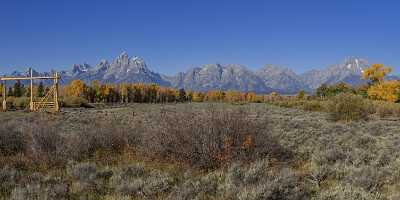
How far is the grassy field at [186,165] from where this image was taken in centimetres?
598

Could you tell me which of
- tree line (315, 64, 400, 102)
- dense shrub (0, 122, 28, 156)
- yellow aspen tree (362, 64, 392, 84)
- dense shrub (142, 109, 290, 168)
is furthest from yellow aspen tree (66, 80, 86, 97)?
dense shrub (142, 109, 290, 168)

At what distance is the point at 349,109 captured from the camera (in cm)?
2934

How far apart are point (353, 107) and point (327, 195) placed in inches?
1003

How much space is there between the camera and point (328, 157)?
9.23 metres

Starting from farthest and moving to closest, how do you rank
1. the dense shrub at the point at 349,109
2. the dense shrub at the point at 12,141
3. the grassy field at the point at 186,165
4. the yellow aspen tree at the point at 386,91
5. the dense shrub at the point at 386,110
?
the yellow aspen tree at the point at 386,91, the dense shrub at the point at 386,110, the dense shrub at the point at 349,109, the dense shrub at the point at 12,141, the grassy field at the point at 186,165

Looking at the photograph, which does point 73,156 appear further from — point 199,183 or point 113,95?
point 113,95

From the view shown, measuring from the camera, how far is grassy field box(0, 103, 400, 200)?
5.98 metres

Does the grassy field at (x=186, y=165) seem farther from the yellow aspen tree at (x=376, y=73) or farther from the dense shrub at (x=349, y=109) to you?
the yellow aspen tree at (x=376, y=73)

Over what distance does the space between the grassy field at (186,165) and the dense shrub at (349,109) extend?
18245mm

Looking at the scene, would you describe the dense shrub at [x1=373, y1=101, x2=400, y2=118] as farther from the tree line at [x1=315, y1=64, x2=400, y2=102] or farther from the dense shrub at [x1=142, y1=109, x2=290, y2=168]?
the dense shrub at [x1=142, y1=109, x2=290, y2=168]

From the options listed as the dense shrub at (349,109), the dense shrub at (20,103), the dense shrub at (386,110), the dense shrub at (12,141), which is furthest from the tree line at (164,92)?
the dense shrub at (12,141)

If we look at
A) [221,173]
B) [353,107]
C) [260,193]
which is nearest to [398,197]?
[260,193]

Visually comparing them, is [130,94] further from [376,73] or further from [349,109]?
[349,109]

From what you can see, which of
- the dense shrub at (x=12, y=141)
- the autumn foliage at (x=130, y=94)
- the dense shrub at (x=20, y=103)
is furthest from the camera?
the autumn foliage at (x=130, y=94)
